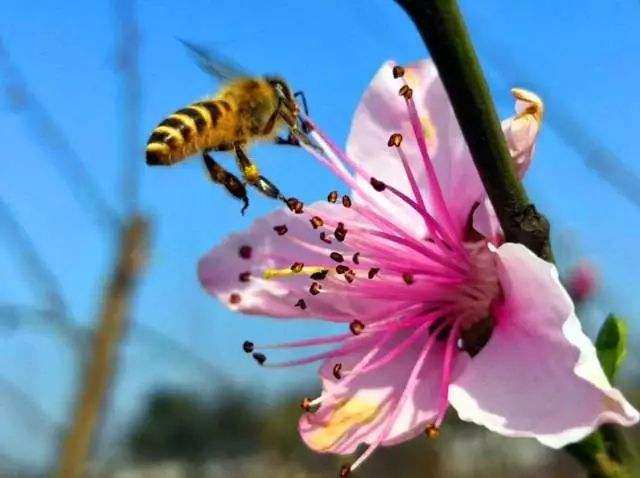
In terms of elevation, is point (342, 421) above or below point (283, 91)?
below

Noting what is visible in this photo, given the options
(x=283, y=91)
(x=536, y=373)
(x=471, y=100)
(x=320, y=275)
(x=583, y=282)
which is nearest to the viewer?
(x=471, y=100)

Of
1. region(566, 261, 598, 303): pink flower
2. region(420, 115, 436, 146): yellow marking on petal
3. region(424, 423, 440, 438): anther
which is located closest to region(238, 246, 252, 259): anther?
region(420, 115, 436, 146): yellow marking on petal

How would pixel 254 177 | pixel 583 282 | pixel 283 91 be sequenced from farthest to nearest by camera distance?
pixel 583 282 → pixel 283 91 → pixel 254 177

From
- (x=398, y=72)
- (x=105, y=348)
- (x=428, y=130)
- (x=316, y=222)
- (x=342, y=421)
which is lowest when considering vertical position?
(x=105, y=348)

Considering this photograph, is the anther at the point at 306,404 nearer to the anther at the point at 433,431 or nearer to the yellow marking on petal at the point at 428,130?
the anther at the point at 433,431

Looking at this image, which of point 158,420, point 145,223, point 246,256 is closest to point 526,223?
point 246,256

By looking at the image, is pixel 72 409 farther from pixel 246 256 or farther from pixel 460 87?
pixel 460 87

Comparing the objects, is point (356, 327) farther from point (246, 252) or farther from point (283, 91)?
point (283, 91)

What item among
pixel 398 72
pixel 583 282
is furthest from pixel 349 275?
pixel 583 282
